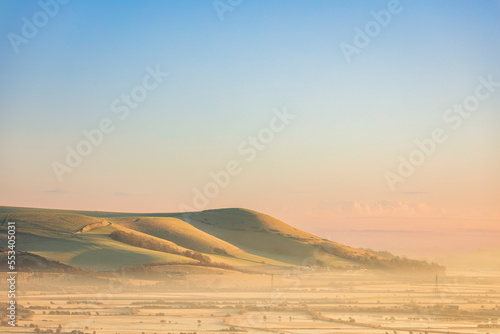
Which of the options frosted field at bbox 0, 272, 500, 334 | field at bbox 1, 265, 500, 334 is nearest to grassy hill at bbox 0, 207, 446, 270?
field at bbox 1, 265, 500, 334

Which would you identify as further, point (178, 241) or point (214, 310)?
point (178, 241)

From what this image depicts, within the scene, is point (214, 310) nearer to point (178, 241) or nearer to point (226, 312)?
point (226, 312)

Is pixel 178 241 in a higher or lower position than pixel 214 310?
higher

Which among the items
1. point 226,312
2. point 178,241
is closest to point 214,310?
point 226,312

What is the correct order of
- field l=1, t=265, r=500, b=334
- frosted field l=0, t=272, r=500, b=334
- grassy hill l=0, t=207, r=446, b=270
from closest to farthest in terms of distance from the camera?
1. frosted field l=0, t=272, r=500, b=334
2. field l=1, t=265, r=500, b=334
3. grassy hill l=0, t=207, r=446, b=270

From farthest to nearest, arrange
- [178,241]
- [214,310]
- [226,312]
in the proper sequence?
[178,241], [214,310], [226,312]

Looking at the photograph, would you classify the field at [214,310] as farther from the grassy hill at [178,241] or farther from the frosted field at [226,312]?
the grassy hill at [178,241]

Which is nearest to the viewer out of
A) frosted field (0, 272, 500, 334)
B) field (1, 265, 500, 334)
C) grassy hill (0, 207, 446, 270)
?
frosted field (0, 272, 500, 334)

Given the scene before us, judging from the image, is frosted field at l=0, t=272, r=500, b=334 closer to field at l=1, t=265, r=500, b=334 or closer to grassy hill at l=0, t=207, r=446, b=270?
field at l=1, t=265, r=500, b=334

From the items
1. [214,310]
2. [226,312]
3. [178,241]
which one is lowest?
[226,312]
